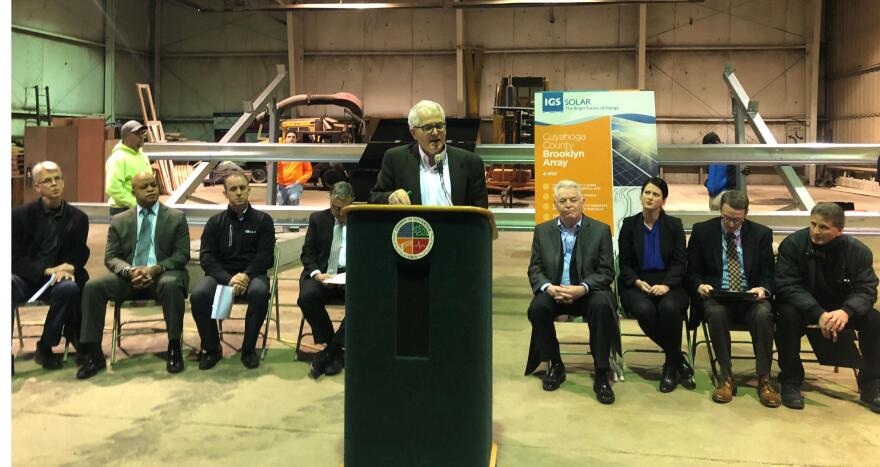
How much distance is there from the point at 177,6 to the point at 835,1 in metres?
16.8

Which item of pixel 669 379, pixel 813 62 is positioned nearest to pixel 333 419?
pixel 669 379

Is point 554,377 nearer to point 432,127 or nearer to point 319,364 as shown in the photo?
point 319,364

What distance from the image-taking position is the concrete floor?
2.70m

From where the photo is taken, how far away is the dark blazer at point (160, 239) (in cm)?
403

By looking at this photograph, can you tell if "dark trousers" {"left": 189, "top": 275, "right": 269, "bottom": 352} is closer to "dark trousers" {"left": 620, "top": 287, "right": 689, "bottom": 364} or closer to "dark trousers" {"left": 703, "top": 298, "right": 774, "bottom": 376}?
"dark trousers" {"left": 620, "top": 287, "right": 689, "bottom": 364}

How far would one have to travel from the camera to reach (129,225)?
13.4ft

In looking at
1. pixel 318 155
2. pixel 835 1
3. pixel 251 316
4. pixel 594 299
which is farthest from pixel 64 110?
pixel 835 1

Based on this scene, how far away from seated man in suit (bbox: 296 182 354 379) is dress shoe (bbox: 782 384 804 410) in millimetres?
2306

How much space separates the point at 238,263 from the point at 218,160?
1637 millimetres

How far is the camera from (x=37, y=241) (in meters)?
3.89

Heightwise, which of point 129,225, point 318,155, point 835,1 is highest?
point 835,1

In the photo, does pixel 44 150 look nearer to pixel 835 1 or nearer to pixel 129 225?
pixel 129 225

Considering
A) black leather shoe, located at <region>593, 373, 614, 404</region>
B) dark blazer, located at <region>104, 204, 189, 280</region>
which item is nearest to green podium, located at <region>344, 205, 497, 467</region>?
black leather shoe, located at <region>593, 373, 614, 404</region>

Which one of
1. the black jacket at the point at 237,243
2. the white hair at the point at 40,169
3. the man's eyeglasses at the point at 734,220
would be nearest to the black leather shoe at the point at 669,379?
the man's eyeglasses at the point at 734,220
